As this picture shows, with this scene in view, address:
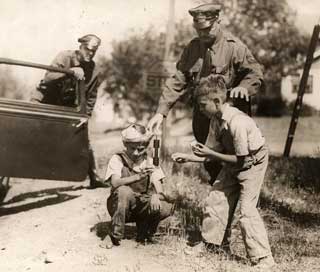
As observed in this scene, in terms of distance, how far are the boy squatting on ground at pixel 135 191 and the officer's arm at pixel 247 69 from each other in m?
0.90

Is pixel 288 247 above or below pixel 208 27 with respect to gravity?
below

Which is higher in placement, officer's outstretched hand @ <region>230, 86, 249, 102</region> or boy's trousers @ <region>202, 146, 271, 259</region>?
officer's outstretched hand @ <region>230, 86, 249, 102</region>

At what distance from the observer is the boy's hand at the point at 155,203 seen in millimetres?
3812

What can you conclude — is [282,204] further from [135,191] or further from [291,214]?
[135,191]

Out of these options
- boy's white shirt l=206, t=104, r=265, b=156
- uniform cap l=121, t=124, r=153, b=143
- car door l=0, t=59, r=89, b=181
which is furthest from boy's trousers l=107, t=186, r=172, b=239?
car door l=0, t=59, r=89, b=181

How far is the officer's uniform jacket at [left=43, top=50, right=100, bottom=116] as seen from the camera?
5.69 m

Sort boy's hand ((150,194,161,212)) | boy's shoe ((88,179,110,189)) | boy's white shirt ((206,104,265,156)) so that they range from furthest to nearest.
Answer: boy's shoe ((88,179,110,189))
boy's hand ((150,194,161,212))
boy's white shirt ((206,104,265,156))

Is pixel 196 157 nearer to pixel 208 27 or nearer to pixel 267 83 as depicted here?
pixel 208 27

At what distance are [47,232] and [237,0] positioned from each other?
17.1m

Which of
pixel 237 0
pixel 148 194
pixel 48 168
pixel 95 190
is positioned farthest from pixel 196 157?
pixel 237 0

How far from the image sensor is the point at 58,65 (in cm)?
576

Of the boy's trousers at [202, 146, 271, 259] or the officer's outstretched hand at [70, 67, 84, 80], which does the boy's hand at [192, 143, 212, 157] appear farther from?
the officer's outstretched hand at [70, 67, 84, 80]

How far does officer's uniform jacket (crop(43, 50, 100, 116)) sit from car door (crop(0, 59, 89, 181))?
2.09ft

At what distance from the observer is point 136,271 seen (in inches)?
130
